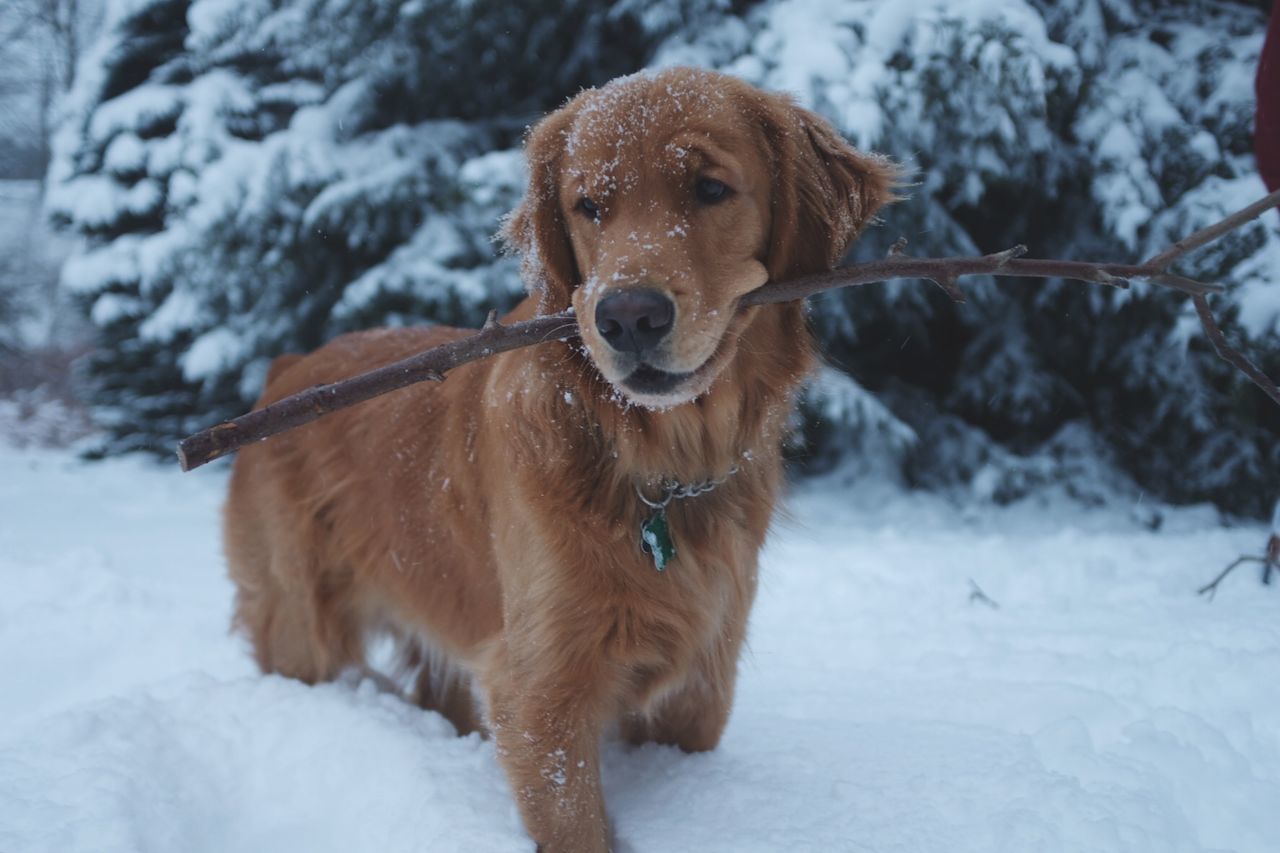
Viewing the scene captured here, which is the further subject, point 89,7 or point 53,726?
point 89,7

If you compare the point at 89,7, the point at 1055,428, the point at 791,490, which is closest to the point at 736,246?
the point at 791,490

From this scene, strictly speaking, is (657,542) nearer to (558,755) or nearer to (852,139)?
(558,755)

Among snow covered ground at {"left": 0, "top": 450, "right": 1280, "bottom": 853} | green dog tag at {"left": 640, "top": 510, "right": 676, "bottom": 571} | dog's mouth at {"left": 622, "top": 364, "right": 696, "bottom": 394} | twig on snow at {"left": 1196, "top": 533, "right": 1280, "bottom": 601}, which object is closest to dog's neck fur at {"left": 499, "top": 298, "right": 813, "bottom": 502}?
green dog tag at {"left": 640, "top": 510, "right": 676, "bottom": 571}

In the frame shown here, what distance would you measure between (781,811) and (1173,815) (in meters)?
0.99

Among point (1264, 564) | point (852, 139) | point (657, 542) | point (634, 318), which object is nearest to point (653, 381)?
point (634, 318)

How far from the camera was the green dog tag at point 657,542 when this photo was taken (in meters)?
2.39

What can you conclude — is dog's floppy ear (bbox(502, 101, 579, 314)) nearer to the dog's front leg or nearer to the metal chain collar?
the metal chain collar

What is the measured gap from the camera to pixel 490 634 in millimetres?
2811

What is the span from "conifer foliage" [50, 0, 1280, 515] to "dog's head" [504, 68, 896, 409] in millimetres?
3405

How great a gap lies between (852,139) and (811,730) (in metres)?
3.95

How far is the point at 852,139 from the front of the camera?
18.9 ft

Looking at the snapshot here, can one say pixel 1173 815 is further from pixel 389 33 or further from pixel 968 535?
pixel 389 33

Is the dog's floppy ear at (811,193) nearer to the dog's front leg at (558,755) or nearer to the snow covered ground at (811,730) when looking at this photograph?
the snow covered ground at (811,730)

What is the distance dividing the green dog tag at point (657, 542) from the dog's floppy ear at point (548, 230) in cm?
64
